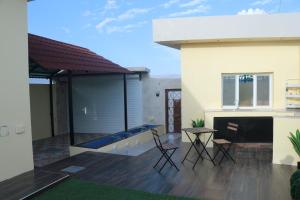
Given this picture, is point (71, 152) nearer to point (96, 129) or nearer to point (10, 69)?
point (10, 69)

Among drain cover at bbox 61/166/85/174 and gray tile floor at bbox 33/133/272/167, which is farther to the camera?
gray tile floor at bbox 33/133/272/167

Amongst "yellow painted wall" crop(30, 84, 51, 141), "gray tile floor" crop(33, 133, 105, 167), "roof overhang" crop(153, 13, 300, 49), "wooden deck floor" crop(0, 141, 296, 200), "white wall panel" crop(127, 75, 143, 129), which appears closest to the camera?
"wooden deck floor" crop(0, 141, 296, 200)

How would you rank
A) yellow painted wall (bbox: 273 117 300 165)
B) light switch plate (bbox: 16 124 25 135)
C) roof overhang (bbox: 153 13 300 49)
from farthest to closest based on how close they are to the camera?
roof overhang (bbox: 153 13 300 49)
yellow painted wall (bbox: 273 117 300 165)
light switch plate (bbox: 16 124 25 135)

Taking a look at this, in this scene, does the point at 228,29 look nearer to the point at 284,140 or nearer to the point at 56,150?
the point at 284,140

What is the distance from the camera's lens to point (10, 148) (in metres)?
6.46

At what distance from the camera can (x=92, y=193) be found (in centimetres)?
567

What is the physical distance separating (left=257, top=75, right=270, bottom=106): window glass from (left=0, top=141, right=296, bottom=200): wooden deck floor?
273cm

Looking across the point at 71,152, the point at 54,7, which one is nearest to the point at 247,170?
the point at 71,152

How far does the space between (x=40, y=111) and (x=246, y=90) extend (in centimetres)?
843

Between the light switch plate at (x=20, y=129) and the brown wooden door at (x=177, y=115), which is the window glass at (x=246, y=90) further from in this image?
the light switch plate at (x=20, y=129)

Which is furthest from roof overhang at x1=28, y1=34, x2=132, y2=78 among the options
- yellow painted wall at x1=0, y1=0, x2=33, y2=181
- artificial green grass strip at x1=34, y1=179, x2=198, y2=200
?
artificial green grass strip at x1=34, y1=179, x2=198, y2=200

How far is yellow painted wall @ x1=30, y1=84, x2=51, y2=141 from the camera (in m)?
12.8

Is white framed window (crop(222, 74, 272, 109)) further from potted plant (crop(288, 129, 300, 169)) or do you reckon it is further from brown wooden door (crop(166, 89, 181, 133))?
brown wooden door (crop(166, 89, 181, 133))

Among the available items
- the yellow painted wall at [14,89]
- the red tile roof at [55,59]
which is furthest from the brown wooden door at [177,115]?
the yellow painted wall at [14,89]
